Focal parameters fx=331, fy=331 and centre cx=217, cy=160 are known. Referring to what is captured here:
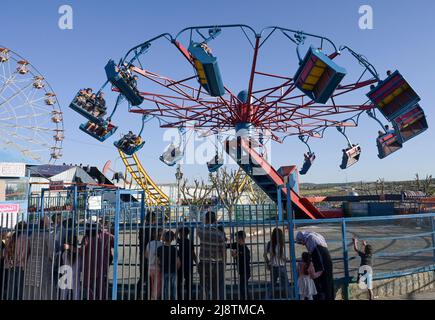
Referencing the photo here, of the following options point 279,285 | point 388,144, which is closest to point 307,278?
point 279,285

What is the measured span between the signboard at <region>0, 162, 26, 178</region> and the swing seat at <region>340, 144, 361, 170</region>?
45.4 feet

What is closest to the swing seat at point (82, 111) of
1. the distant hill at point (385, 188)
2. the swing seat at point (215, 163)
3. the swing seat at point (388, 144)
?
the swing seat at point (215, 163)

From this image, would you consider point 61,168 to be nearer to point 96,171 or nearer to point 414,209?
point 96,171

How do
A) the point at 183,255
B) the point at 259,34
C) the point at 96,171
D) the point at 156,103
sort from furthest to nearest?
the point at 96,171, the point at 156,103, the point at 259,34, the point at 183,255

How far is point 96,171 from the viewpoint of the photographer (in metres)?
44.0

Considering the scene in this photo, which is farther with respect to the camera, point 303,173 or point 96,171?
point 96,171

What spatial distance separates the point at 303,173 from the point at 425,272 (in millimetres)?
11682

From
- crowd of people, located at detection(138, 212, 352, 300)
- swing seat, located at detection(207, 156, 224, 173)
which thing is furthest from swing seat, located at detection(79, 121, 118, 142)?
crowd of people, located at detection(138, 212, 352, 300)

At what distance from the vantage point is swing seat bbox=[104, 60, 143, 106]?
939 cm

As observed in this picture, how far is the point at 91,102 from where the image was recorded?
10617 mm

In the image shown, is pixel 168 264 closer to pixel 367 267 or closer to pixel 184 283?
pixel 184 283

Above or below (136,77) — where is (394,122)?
below

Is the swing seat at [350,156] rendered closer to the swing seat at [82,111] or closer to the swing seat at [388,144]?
the swing seat at [388,144]
